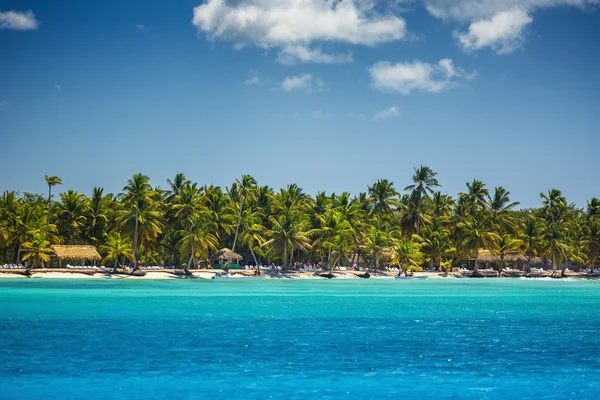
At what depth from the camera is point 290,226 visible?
7012 centimetres

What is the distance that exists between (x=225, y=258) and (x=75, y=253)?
51.2ft

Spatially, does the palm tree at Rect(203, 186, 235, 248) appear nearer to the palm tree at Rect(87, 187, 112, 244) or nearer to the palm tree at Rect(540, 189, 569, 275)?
the palm tree at Rect(87, 187, 112, 244)

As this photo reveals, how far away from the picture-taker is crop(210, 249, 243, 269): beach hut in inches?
2854

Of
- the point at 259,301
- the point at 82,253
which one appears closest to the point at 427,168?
the point at 82,253

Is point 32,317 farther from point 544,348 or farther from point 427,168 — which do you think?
point 427,168

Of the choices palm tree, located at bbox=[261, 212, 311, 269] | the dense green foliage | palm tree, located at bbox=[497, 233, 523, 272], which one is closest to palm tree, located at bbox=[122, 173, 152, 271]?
the dense green foliage

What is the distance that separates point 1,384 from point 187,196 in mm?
55635

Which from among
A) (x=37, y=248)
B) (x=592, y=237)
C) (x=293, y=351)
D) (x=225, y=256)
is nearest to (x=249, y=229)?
(x=225, y=256)

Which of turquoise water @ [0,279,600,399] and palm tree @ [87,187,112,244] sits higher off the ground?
palm tree @ [87,187,112,244]

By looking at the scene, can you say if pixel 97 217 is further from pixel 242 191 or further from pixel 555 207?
pixel 555 207

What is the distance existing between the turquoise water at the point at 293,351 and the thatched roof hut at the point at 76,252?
98.3ft

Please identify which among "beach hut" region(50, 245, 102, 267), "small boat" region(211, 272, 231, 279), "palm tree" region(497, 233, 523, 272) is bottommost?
"small boat" region(211, 272, 231, 279)

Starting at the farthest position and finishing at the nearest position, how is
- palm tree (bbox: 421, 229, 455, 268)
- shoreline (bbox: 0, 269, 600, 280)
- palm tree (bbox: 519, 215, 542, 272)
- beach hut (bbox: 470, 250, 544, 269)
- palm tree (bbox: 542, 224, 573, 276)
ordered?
beach hut (bbox: 470, 250, 544, 269) < palm tree (bbox: 519, 215, 542, 272) < palm tree (bbox: 421, 229, 455, 268) < palm tree (bbox: 542, 224, 573, 276) < shoreline (bbox: 0, 269, 600, 280)

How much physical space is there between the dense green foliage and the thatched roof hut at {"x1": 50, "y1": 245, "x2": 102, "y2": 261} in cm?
143
